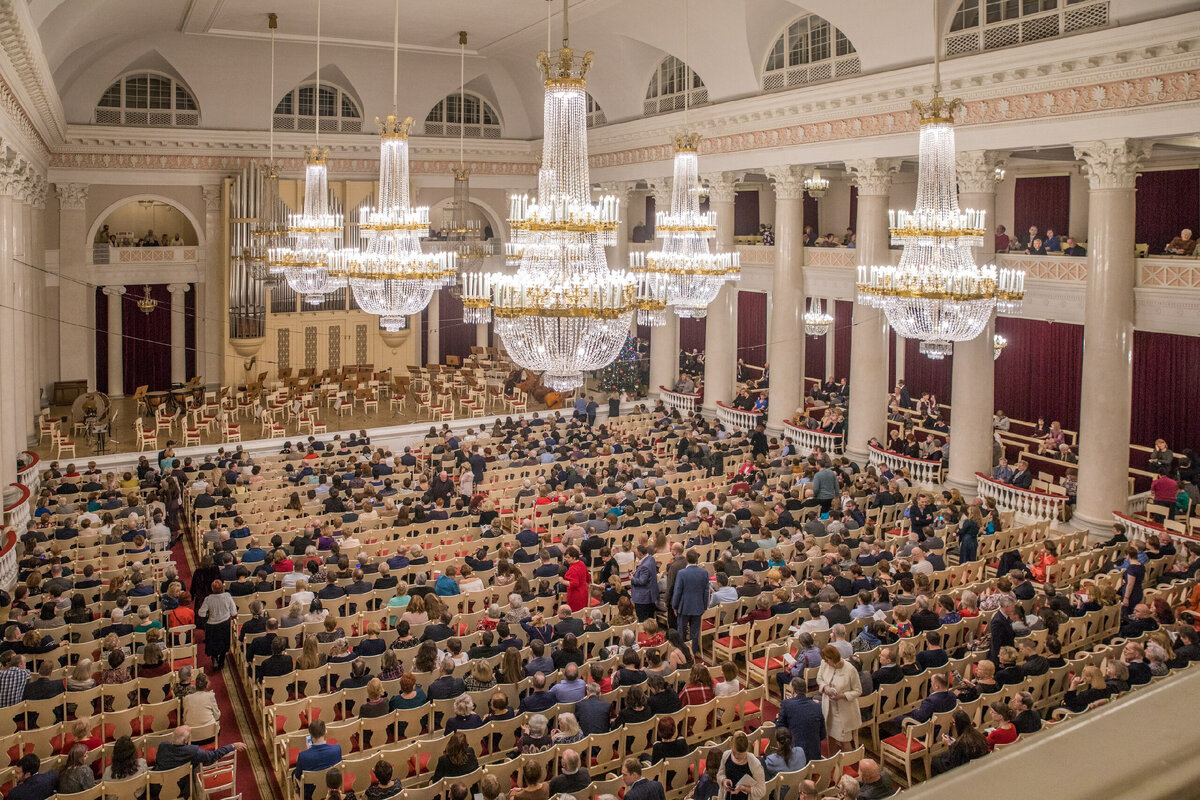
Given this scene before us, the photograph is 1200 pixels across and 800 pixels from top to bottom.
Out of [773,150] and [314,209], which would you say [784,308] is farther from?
[314,209]

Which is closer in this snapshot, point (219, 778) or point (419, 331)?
point (219, 778)

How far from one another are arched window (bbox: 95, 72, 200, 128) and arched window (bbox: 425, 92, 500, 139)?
25.1ft

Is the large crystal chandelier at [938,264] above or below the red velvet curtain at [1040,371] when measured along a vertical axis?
above

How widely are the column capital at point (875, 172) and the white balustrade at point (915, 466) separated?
563 cm

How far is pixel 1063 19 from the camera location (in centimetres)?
1670

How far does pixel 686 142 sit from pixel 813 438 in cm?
1078

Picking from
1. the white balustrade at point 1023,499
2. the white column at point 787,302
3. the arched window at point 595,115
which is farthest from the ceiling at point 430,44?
the white balustrade at point 1023,499

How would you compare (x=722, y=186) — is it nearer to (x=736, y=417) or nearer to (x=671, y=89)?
(x=671, y=89)

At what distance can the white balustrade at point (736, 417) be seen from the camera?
1020 inches

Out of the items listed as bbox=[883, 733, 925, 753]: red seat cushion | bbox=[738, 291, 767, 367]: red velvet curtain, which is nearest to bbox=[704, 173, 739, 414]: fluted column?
bbox=[738, 291, 767, 367]: red velvet curtain

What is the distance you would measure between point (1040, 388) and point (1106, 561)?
11364 millimetres

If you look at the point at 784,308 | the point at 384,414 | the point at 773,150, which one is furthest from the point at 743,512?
the point at 384,414

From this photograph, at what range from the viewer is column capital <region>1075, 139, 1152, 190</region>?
52.6 ft

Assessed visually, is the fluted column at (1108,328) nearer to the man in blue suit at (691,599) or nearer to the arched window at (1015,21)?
the arched window at (1015,21)
